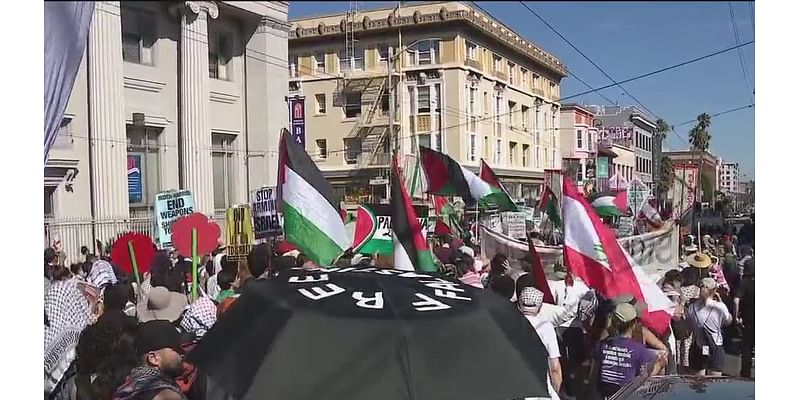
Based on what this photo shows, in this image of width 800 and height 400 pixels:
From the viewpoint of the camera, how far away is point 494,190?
215 inches

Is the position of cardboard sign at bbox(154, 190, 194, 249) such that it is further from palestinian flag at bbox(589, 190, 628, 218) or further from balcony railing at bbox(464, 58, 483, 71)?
palestinian flag at bbox(589, 190, 628, 218)

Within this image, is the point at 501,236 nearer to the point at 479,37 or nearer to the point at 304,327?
the point at 479,37

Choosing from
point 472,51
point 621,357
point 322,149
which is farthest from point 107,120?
Answer: point 621,357

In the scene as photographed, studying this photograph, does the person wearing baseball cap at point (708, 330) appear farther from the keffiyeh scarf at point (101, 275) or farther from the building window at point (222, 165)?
the keffiyeh scarf at point (101, 275)

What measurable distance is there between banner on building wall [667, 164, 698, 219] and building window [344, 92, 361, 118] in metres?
2.13

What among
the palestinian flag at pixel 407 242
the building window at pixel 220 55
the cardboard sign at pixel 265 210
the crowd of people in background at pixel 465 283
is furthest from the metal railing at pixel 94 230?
the palestinian flag at pixel 407 242

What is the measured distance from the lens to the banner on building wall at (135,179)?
442cm

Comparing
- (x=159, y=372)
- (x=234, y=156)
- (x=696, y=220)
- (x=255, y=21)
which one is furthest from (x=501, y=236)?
(x=159, y=372)

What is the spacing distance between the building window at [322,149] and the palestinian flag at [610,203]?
1726 millimetres

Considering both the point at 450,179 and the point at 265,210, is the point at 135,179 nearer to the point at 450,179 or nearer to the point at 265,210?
the point at 265,210

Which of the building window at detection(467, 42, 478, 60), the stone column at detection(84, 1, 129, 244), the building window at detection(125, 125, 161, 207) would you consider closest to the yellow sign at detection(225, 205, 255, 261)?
the building window at detection(125, 125, 161, 207)

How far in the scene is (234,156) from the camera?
4.82 metres

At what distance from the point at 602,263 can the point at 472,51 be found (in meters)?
1.69

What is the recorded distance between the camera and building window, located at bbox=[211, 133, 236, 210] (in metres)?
4.73
